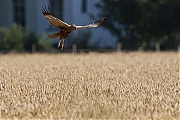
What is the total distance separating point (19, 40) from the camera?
27641mm

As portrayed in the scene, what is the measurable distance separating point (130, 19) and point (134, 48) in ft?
6.20

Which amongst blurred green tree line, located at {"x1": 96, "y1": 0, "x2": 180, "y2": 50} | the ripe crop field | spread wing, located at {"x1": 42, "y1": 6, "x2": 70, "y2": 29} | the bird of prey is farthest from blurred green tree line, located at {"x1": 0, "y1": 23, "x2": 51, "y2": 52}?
spread wing, located at {"x1": 42, "y1": 6, "x2": 70, "y2": 29}

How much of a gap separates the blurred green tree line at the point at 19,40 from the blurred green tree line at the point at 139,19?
13.8 ft

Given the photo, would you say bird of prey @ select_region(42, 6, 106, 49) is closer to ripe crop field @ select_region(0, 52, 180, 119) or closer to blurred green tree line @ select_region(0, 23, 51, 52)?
ripe crop field @ select_region(0, 52, 180, 119)

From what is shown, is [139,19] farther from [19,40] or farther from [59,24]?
[59,24]

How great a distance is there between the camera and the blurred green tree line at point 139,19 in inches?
1161

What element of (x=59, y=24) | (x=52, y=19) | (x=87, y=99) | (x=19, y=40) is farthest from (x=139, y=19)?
(x=87, y=99)

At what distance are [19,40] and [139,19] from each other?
7.11m

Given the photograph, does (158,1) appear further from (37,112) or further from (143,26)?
(37,112)

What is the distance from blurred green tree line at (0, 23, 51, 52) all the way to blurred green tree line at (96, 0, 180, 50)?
4206 millimetres

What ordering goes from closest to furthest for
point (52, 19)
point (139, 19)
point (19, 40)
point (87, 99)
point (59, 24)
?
1. point (87, 99)
2. point (52, 19)
3. point (59, 24)
4. point (19, 40)
5. point (139, 19)

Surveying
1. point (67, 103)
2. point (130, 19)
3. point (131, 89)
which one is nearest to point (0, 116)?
point (67, 103)

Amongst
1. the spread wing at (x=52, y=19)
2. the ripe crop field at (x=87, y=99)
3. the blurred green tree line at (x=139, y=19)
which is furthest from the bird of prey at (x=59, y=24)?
the blurred green tree line at (x=139, y=19)

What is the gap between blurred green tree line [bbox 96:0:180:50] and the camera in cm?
2948
